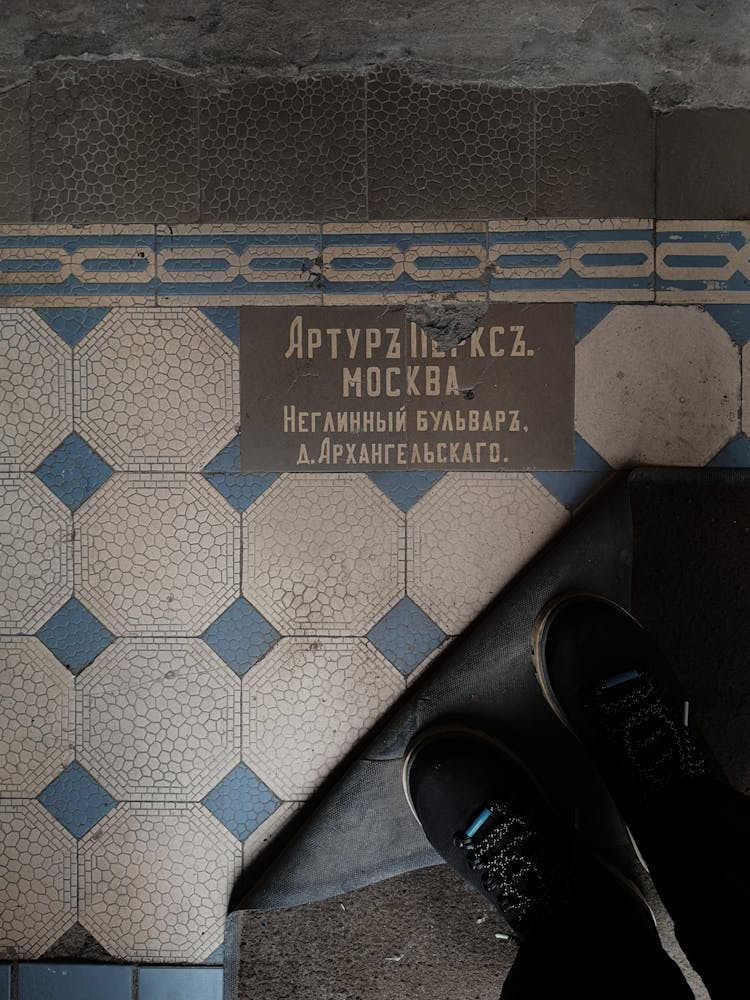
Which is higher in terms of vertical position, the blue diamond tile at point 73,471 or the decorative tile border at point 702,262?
the decorative tile border at point 702,262

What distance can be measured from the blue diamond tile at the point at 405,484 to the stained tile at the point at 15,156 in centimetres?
78

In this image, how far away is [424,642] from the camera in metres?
1.24

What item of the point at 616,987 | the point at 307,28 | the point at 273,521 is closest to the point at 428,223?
the point at 307,28

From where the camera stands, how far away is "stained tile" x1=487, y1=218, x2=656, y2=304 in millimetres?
1232

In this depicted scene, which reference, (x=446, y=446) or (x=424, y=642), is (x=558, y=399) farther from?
(x=424, y=642)

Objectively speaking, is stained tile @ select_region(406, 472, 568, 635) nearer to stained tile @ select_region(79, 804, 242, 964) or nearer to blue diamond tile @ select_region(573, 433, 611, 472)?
blue diamond tile @ select_region(573, 433, 611, 472)

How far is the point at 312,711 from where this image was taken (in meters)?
1.23

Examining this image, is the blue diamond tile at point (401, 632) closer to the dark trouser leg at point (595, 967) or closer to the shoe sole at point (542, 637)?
the shoe sole at point (542, 637)

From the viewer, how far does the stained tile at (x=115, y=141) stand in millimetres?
1236

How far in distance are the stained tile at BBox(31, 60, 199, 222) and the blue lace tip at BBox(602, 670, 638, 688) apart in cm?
107

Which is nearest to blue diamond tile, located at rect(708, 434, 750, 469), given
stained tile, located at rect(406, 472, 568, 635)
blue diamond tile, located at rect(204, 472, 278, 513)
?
stained tile, located at rect(406, 472, 568, 635)

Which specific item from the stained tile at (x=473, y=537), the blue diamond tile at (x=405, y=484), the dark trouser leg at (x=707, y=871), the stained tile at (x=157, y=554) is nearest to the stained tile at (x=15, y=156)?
the stained tile at (x=157, y=554)

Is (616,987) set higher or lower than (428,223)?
lower

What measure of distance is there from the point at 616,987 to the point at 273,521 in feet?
2.84
